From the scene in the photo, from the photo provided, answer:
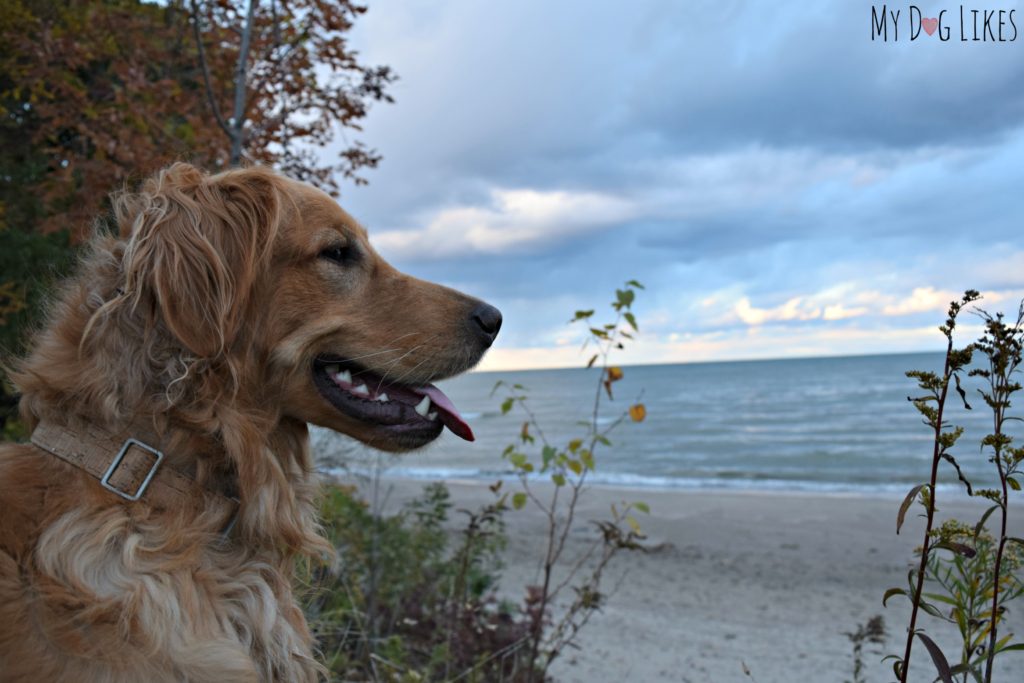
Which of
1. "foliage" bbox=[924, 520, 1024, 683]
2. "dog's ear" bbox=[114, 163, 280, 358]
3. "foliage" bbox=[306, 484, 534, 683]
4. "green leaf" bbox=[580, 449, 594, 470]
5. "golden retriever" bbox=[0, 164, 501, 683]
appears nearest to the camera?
"foliage" bbox=[924, 520, 1024, 683]

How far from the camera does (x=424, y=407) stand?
2.93 metres

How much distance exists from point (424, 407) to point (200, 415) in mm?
797

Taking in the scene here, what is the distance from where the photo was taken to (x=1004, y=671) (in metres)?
6.41

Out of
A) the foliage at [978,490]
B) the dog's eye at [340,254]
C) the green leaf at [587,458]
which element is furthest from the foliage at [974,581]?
the green leaf at [587,458]

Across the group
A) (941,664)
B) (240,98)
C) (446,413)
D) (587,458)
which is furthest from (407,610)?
(941,664)

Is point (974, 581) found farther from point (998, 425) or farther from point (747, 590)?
point (747, 590)

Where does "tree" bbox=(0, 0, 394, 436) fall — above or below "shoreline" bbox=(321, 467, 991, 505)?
below

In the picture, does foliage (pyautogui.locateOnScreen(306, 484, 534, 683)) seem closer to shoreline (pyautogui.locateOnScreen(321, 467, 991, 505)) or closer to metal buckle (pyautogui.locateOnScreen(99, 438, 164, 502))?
metal buckle (pyautogui.locateOnScreen(99, 438, 164, 502))

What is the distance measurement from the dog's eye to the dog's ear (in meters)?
0.22

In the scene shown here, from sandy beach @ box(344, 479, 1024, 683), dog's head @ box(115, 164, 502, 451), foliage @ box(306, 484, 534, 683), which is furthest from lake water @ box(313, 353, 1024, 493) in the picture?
sandy beach @ box(344, 479, 1024, 683)

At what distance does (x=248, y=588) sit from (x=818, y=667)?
20.3 ft

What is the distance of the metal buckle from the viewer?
7.38 ft

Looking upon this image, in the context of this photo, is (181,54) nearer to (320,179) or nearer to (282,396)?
(320,179)

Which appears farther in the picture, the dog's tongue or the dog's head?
the dog's tongue
